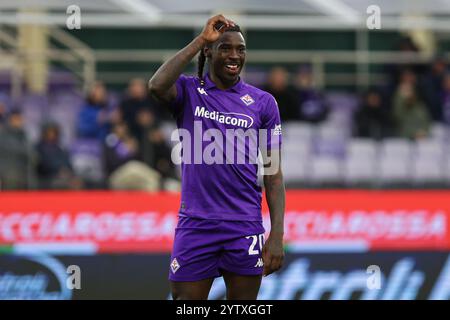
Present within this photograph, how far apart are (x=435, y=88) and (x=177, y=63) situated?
9226 mm

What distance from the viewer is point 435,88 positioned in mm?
14094

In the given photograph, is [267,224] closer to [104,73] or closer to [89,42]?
[104,73]

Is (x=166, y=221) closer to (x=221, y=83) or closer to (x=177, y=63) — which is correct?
(x=221, y=83)

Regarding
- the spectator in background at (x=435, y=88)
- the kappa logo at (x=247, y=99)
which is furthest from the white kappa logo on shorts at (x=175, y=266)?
the spectator in background at (x=435, y=88)

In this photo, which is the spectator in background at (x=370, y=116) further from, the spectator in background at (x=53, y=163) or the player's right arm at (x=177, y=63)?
the player's right arm at (x=177, y=63)

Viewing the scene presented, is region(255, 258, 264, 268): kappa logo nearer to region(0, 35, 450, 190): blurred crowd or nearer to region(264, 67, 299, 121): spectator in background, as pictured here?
region(0, 35, 450, 190): blurred crowd

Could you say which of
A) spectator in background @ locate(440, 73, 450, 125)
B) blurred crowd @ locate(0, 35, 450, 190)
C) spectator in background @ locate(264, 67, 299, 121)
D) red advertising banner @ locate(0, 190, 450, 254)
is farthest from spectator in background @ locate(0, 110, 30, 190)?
spectator in background @ locate(440, 73, 450, 125)

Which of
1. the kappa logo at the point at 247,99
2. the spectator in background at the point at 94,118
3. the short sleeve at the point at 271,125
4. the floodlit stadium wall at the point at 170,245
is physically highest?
the kappa logo at the point at 247,99

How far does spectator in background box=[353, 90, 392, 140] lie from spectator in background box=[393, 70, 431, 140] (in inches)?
6.6

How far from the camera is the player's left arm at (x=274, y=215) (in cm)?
558

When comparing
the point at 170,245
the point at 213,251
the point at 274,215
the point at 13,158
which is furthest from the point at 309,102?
the point at 213,251

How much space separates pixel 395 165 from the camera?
Result: 1267 centimetres

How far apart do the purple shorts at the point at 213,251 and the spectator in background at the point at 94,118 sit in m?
7.17

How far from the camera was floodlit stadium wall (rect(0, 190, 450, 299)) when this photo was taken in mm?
10242
